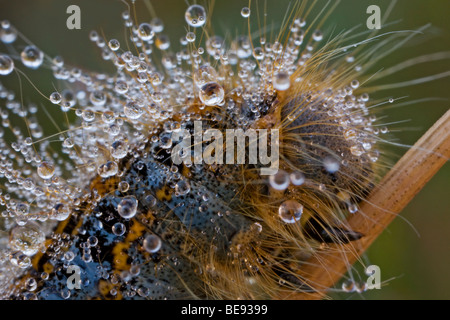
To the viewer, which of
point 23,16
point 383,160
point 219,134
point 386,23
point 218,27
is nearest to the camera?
point 219,134

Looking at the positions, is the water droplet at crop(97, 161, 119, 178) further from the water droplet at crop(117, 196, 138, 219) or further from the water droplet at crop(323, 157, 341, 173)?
the water droplet at crop(323, 157, 341, 173)

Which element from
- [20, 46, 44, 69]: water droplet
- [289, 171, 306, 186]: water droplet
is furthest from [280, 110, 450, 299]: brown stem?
[20, 46, 44, 69]: water droplet

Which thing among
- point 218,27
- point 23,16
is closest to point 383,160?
point 218,27

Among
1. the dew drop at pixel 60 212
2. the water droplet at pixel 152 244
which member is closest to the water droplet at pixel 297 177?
the water droplet at pixel 152 244

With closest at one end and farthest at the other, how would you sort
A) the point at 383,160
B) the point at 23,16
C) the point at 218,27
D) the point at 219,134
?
the point at 219,134 < the point at 383,160 < the point at 218,27 < the point at 23,16

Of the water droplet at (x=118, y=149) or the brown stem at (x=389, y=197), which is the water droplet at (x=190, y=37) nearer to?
the water droplet at (x=118, y=149)
